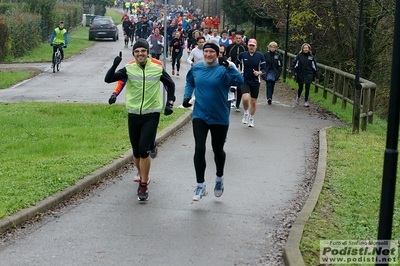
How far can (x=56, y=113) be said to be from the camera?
16109mm

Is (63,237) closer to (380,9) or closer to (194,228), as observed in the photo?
(194,228)

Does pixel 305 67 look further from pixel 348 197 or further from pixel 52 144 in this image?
pixel 348 197

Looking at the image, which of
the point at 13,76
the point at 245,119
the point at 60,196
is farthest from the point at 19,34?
the point at 60,196

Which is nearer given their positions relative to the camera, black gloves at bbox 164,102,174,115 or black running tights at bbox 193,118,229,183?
black running tights at bbox 193,118,229,183

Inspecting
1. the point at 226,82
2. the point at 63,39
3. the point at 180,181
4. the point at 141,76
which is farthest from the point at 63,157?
the point at 63,39

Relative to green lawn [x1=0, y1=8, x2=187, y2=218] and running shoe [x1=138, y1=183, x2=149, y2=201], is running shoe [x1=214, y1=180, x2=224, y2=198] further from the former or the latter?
green lawn [x1=0, y1=8, x2=187, y2=218]

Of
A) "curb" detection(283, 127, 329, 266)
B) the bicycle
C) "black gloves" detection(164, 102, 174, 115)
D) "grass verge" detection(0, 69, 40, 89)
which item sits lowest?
"grass verge" detection(0, 69, 40, 89)

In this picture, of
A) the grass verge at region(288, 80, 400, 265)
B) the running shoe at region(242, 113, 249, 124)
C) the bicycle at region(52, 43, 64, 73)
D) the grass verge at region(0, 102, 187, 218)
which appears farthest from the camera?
the bicycle at region(52, 43, 64, 73)

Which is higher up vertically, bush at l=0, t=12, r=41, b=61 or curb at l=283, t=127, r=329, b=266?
bush at l=0, t=12, r=41, b=61

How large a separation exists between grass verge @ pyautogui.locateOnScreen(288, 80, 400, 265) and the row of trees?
882 cm

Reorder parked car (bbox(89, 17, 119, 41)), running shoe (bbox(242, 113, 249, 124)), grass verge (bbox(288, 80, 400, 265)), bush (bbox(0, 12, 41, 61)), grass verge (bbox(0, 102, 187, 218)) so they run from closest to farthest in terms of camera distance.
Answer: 1. grass verge (bbox(288, 80, 400, 265))
2. grass verge (bbox(0, 102, 187, 218))
3. running shoe (bbox(242, 113, 249, 124))
4. bush (bbox(0, 12, 41, 61))
5. parked car (bbox(89, 17, 119, 41))

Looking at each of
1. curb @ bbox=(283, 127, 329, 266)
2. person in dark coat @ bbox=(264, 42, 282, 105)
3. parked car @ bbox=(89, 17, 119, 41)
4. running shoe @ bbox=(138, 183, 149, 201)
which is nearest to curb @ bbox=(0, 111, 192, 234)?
running shoe @ bbox=(138, 183, 149, 201)

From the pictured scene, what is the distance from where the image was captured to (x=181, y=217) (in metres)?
8.08

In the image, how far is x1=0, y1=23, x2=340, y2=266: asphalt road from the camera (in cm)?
672
